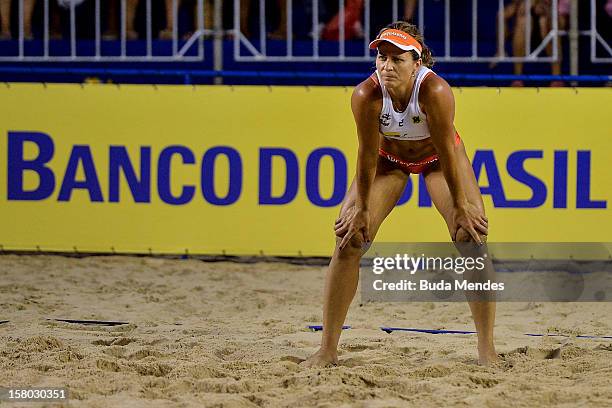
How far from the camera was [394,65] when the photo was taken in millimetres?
5152

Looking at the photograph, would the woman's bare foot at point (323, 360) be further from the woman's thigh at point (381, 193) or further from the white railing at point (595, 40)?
the white railing at point (595, 40)

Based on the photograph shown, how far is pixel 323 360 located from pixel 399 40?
1.62 m

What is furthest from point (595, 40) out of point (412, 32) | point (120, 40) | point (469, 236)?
point (469, 236)

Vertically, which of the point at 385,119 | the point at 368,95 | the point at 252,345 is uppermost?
the point at 368,95

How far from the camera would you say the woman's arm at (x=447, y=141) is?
5.16m

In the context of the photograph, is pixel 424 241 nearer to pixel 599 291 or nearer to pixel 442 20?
pixel 599 291

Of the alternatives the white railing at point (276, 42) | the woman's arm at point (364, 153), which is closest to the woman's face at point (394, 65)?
the woman's arm at point (364, 153)

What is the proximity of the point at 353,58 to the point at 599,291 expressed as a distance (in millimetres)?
3224

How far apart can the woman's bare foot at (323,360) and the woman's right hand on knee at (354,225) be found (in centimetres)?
57

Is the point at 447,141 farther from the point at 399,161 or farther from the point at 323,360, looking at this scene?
the point at 323,360

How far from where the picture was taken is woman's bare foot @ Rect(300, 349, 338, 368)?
17.9ft

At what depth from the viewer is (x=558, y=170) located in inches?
344

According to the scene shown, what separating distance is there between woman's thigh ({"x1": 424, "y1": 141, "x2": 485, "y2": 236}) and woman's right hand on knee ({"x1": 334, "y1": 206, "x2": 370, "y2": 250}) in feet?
1.23

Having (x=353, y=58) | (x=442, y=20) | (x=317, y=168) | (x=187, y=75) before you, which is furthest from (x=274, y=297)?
(x=442, y=20)
